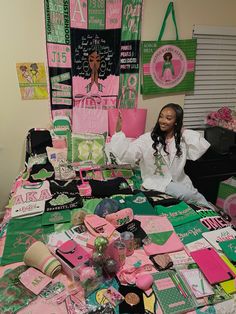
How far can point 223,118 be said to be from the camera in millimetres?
2850

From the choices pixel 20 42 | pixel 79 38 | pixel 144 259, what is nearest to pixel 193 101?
pixel 79 38

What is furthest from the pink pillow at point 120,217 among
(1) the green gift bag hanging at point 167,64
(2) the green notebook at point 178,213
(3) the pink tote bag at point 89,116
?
(1) the green gift bag hanging at point 167,64

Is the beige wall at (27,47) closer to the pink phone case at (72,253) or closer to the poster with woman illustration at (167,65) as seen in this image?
the poster with woman illustration at (167,65)

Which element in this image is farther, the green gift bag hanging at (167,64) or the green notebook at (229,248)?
the green gift bag hanging at (167,64)

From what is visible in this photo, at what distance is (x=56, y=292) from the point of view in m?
1.13

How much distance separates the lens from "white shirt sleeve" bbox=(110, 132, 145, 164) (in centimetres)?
203

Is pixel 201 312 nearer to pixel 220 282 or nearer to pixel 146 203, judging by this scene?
pixel 220 282

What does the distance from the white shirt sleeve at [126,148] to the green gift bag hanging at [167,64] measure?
84 centimetres

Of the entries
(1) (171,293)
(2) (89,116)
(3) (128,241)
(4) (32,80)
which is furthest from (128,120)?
(1) (171,293)

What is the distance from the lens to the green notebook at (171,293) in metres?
1.06

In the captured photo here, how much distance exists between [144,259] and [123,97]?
5.97ft

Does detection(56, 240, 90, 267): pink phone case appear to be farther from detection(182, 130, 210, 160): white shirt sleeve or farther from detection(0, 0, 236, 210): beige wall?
detection(0, 0, 236, 210): beige wall

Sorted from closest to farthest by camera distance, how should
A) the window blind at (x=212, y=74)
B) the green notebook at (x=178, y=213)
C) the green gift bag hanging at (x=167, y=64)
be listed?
1. the green notebook at (x=178, y=213)
2. the green gift bag hanging at (x=167, y=64)
3. the window blind at (x=212, y=74)

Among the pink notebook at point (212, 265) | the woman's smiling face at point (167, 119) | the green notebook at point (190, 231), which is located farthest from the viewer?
the woman's smiling face at point (167, 119)
